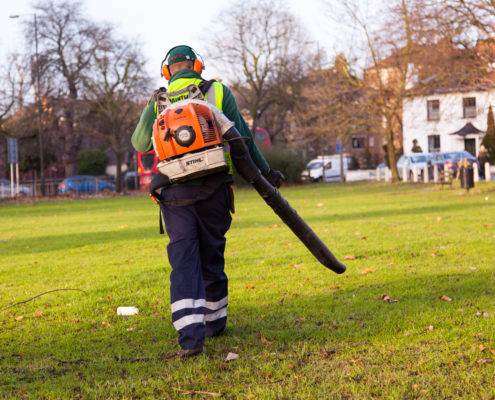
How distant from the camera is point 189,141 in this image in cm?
409

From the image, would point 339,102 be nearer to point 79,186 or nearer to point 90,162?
point 79,186

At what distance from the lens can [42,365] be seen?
4199mm

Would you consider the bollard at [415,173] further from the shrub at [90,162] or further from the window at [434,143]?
the shrub at [90,162]

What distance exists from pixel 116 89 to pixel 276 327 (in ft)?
130

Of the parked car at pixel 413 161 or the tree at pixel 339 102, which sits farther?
the parked car at pixel 413 161

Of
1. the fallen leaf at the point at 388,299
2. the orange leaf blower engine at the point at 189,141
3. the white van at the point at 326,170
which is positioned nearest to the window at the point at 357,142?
the white van at the point at 326,170

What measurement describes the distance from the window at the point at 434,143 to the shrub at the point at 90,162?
34744 millimetres

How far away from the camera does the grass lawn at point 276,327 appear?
142 inches

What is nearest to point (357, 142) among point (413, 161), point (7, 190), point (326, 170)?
point (326, 170)

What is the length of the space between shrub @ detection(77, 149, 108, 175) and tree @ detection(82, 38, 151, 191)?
79.7ft

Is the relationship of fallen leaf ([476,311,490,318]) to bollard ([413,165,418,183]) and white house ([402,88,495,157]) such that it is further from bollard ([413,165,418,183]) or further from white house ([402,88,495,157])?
white house ([402,88,495,157])

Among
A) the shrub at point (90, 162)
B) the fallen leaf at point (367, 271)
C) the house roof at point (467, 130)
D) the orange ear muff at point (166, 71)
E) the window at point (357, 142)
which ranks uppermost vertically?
the window at point (357, 142)

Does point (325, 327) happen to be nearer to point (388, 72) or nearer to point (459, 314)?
point (459, 314)

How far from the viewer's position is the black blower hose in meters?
4.41
